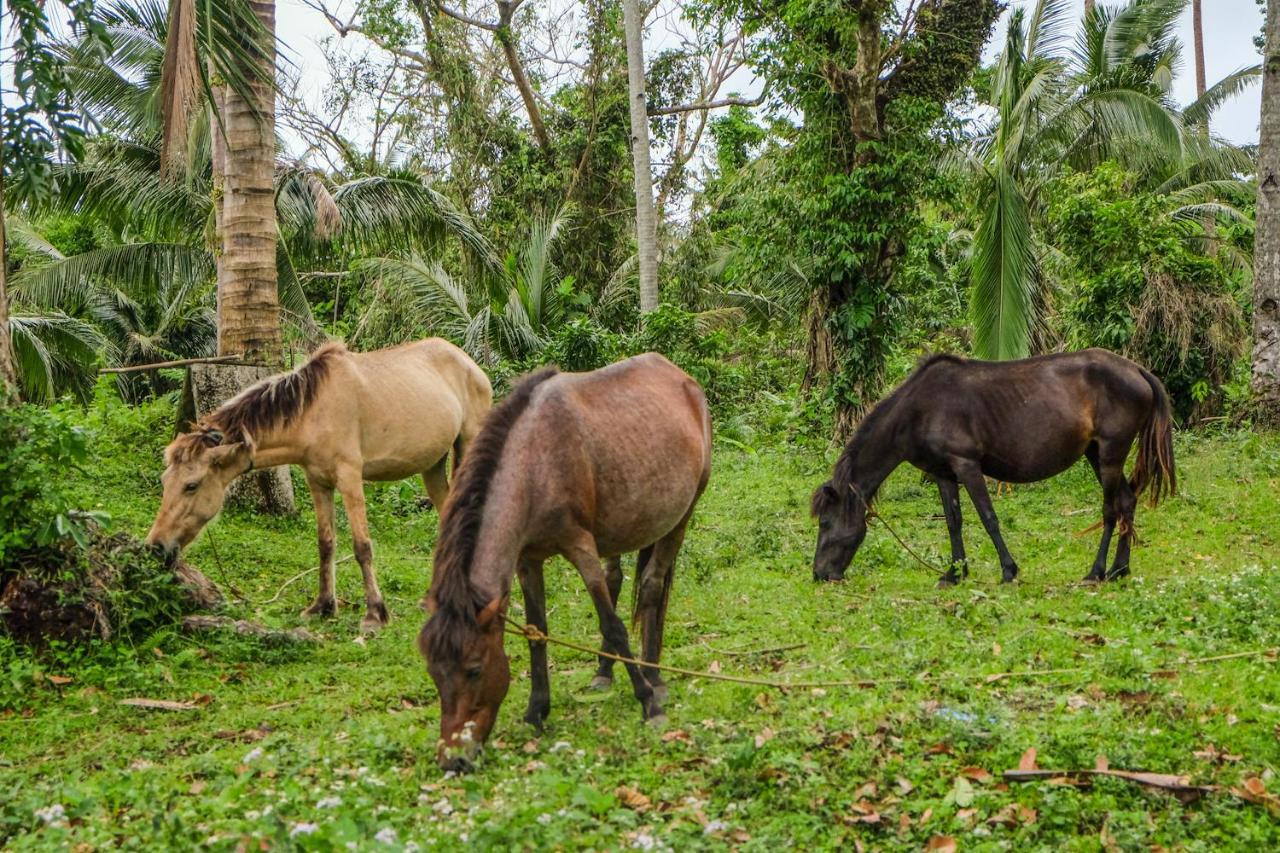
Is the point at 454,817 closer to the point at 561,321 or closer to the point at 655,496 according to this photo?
the point at 655,496

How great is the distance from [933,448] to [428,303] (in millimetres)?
12409

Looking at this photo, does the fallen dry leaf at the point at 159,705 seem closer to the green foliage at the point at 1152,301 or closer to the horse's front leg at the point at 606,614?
the horse's front leg at the point at 606,614

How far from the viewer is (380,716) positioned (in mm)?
6016

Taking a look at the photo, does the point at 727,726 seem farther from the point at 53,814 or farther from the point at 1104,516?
the point at 1104,516

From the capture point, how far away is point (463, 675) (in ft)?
15.8

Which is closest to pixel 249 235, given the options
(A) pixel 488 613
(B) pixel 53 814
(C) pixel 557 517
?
(C) pixel 557 517

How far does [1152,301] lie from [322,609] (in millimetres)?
12866

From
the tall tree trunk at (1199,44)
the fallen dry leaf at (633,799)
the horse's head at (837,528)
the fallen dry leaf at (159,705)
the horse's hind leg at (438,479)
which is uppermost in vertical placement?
the tall tree trunk at (1199,44)

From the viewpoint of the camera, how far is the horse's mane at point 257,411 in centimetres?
779

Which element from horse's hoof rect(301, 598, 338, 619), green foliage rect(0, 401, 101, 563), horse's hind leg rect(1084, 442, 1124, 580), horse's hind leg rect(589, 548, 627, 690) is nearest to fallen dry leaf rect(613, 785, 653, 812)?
horse's hind leg rect(589, 548, 627, 690)

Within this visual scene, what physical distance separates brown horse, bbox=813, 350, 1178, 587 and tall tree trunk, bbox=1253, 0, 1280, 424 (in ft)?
20.9

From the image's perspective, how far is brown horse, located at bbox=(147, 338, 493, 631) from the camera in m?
7.76

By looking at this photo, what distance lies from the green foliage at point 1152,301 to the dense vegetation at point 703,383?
0.07m

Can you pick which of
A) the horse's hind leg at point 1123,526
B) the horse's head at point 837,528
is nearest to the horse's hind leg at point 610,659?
the horse's head at point 837,528
